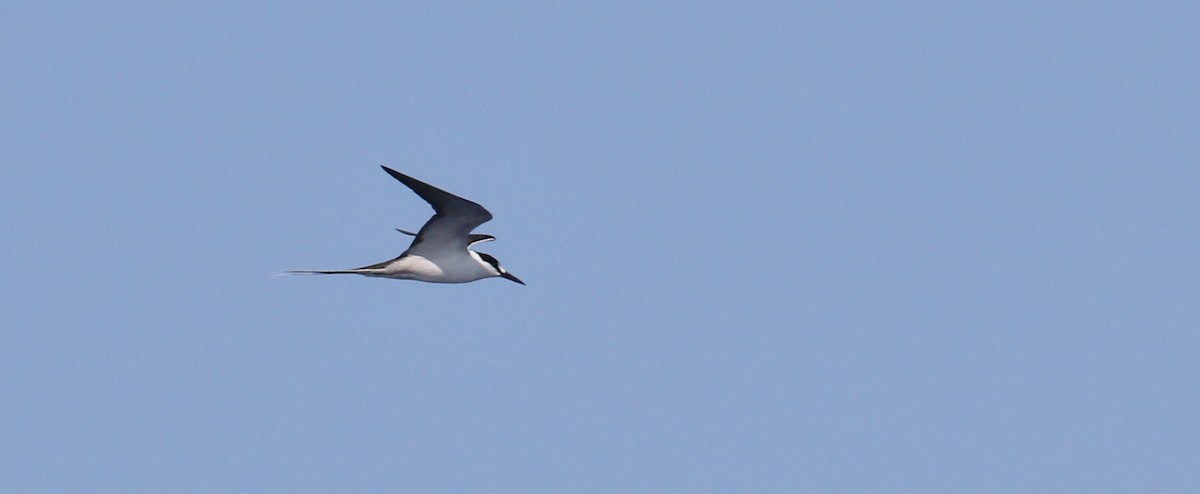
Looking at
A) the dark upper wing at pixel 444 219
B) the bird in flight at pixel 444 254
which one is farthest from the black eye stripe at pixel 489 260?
the dark upper wing at pixel 444 219

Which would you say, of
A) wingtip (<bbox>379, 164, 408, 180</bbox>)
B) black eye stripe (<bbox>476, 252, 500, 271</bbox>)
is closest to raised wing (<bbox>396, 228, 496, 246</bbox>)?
black eye stripe (<bbox>476, 252, 500, 271</bbox>)

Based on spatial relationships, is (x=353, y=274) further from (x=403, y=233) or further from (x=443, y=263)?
(x=403, y=233)

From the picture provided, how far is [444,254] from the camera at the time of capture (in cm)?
2706

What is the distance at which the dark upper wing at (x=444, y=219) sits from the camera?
23.7 m

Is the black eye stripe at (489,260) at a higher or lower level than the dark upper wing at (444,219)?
higher

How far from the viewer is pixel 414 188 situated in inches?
929

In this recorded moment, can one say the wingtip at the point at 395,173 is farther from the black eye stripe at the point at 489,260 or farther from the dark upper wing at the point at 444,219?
the black eye stripe at the point at 489,260

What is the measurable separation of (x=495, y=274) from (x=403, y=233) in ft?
7.33

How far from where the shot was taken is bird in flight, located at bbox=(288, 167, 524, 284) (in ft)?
81.7

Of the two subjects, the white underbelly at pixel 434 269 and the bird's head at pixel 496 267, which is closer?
the white underbelly at pixel 434 269

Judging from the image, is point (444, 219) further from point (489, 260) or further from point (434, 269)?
point (489, 260)

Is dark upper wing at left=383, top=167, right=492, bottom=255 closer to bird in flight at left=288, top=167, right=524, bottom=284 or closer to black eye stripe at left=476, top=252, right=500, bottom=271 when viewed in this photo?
bird in flight at left=288, top=167, right=524, bottom=284

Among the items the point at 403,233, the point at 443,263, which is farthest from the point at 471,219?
the point at 403,233

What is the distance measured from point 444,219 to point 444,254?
1586 mm
